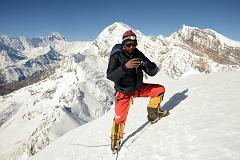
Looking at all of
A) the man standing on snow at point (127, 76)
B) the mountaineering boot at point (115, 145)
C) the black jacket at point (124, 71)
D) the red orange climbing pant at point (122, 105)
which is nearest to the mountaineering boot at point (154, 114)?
the man standing on snow at point (127, 76)

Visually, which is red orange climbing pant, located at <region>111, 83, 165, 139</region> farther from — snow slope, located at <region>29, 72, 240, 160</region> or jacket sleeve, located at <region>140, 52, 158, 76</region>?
jacket sleeve, located at <region>140, 52, 158, 76</region>

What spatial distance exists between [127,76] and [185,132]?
270cm

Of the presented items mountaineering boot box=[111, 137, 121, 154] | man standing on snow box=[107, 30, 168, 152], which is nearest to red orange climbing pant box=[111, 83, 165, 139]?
man standing on snow box=[107, 30, 168, 152]

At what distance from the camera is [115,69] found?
10.2 metres

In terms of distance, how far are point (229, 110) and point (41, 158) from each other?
391 inches

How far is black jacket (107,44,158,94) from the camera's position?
33.4 feet

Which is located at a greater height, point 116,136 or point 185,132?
point 185,132

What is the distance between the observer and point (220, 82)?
50.9 feet

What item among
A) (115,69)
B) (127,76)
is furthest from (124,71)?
(127,76)

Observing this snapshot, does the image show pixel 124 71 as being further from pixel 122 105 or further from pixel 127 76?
pixel 122 105

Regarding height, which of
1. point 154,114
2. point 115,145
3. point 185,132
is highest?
point 154,114

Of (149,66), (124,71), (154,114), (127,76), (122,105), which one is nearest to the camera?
(124,71)

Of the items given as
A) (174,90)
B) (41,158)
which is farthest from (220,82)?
(41,158)

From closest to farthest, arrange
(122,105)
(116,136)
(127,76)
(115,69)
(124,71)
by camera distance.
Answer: (124,71), (115,69), (127,76), (122,105), (116,136)
